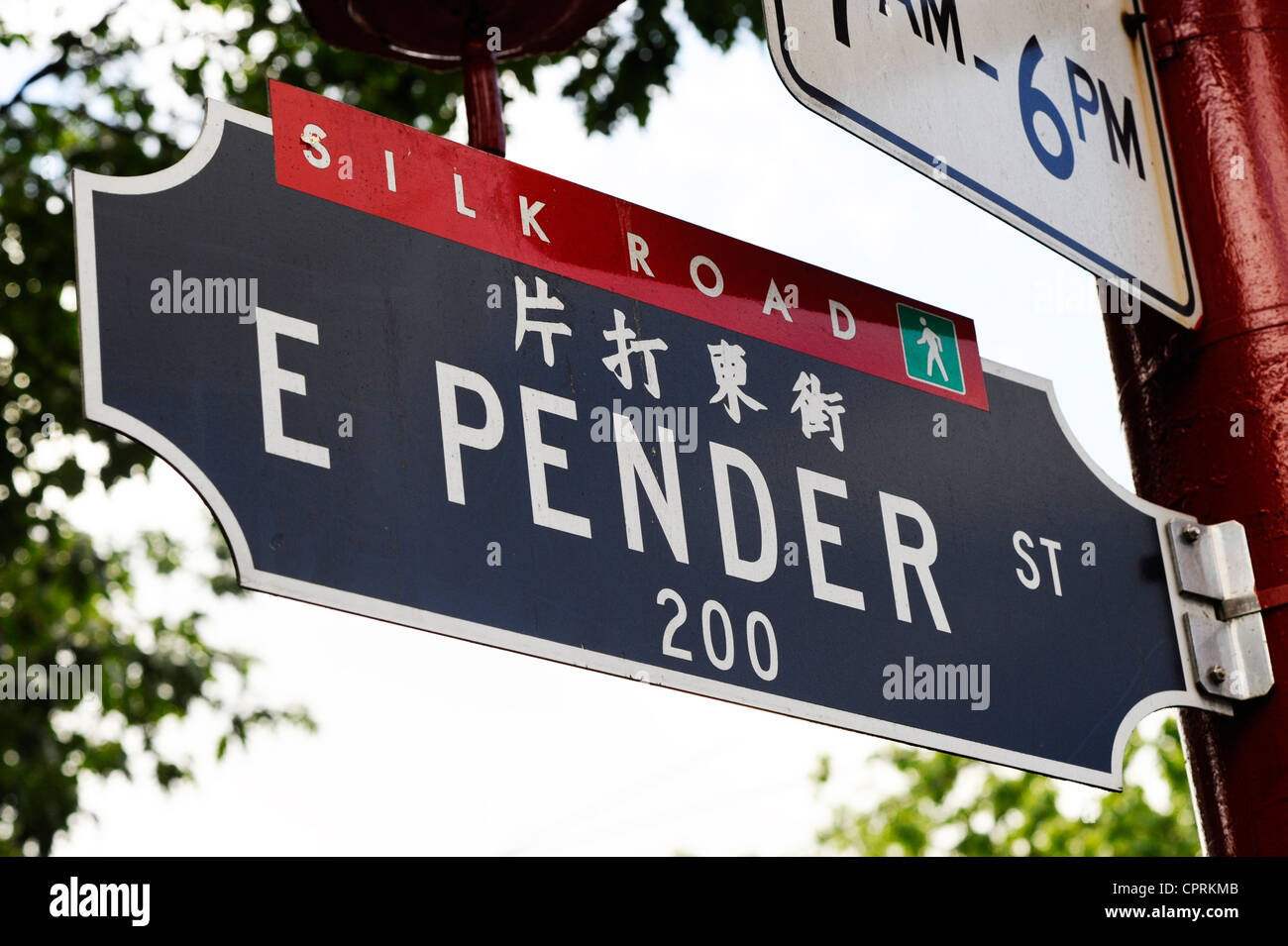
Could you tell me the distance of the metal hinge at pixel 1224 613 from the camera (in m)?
2.09

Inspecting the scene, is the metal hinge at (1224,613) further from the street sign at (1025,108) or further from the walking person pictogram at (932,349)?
the walking person pictogram at (932,349)

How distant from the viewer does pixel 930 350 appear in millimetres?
2051

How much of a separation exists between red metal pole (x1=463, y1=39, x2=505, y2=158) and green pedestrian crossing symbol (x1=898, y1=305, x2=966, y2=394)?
22.2 inches

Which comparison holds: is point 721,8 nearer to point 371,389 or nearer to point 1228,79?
point 1228,79

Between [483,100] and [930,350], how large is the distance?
2.11ft

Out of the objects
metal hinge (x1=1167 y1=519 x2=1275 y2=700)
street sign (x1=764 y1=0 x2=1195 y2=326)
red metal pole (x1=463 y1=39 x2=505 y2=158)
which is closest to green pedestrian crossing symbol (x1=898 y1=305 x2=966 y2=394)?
street sign (x1=764 y1=0 x2=1195 y2=326)

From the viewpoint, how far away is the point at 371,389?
1.52m

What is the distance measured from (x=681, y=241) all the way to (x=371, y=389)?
506 mm

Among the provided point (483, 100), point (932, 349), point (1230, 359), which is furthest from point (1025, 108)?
point (483, 100)

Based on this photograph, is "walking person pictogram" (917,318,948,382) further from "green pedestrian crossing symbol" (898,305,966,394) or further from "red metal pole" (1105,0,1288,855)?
"red metal pole" (1105,0,1288,855)

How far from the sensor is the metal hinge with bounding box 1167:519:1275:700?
2092 mm

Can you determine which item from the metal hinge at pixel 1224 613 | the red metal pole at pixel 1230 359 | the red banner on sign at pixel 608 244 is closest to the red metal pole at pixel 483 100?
the red banner on sign at pixel 608 244

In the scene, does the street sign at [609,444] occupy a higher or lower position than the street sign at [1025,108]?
lower
